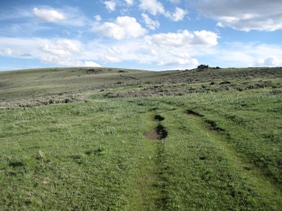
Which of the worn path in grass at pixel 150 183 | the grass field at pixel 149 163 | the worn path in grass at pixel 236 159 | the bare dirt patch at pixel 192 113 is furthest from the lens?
the bare dirt patch at pixel 192 113

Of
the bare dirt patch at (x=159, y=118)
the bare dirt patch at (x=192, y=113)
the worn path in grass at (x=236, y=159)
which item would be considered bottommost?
the worn path in grass at (x=236, y=159)

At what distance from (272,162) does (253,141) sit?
331 cm

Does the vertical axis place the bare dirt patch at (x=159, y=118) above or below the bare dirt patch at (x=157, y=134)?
above

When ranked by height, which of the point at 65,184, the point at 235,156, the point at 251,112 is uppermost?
the point at 251,112

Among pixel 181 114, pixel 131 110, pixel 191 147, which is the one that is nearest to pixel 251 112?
pixel 181 114

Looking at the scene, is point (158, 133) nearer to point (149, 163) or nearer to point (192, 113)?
point (149, 163)

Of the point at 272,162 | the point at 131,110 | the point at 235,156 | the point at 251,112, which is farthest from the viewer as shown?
the point at 131,110

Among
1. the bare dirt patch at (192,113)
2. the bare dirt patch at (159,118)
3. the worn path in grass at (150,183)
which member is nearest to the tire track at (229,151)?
the bare dirt patch at (192,113)

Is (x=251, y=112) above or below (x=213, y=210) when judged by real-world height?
above

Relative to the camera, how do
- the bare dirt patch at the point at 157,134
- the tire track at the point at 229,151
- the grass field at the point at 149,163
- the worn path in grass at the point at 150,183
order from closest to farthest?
the worn path in grass at the point at 150,183, the grass field at the point at 149,163, the tire track at the point at 229,151, the bare dirt patch at the point at 157,134

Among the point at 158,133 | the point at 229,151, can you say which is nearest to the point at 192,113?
the point at 158,133

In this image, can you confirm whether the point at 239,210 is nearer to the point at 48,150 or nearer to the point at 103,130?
the point at 48,150

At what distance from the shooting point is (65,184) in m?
12.9

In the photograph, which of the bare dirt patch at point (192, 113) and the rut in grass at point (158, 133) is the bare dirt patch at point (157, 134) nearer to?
the rut in grass at point (158, 133)
